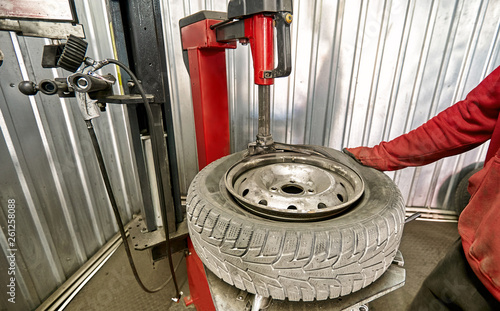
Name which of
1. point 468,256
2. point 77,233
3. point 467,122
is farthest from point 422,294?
point 77,233

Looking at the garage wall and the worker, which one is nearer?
the worker

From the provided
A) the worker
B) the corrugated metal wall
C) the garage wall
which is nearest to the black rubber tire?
the worker

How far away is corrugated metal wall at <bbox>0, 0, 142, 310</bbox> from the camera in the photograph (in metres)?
1.13

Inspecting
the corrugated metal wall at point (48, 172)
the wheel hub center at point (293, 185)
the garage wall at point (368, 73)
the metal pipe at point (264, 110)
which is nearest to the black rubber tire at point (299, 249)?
the wheel hub center at point (293, 185)

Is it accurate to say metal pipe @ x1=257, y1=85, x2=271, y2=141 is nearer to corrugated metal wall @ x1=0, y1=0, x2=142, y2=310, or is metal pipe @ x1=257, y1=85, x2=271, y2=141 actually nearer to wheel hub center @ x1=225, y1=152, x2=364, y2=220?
wheel hub center @ x1=225, y1=152, x2=364, y2=220

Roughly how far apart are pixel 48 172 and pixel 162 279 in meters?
0.87

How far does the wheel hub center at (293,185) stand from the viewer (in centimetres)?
80

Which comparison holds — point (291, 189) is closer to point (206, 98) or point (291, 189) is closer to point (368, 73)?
point (206, 98)

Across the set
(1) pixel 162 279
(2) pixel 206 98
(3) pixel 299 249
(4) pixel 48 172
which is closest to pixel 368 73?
(2) pixel 206 98

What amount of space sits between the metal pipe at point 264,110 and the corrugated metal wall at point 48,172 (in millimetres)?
717

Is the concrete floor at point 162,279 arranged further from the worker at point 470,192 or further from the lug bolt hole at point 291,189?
the lug bolt hole at point 291,189

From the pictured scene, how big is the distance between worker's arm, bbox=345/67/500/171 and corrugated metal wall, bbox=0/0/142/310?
1.17 metres

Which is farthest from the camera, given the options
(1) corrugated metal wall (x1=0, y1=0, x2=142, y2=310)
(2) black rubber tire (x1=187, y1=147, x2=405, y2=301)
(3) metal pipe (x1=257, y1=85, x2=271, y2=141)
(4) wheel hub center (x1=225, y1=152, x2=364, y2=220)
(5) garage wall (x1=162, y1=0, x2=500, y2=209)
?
(5) garage wall (x1=162, y1=0, x2=500, y2=209)

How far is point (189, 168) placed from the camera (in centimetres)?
209
